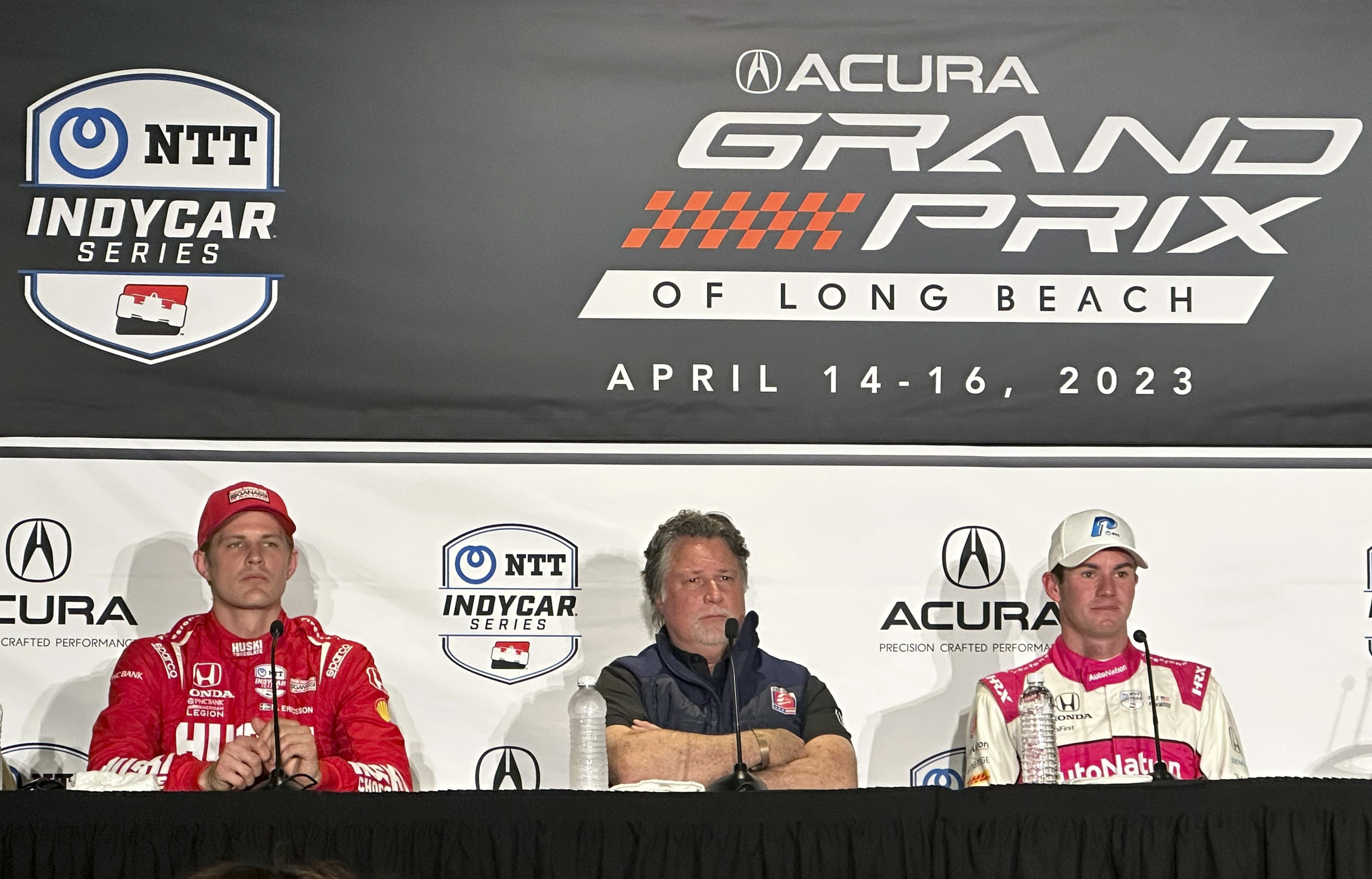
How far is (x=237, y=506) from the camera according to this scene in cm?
343

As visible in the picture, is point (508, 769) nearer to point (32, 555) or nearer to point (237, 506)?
point (237, 506)

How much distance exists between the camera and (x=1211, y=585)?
3.85 meters

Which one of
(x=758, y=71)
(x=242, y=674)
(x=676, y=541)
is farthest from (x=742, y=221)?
(x=242, y=674)

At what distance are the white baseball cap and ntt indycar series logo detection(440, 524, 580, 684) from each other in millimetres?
1134

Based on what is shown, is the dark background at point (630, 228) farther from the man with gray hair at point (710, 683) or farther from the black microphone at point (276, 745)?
the black microphone at point (276, 745)

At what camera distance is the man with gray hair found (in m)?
3.20

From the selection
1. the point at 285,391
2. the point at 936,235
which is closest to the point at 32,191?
the point at 285,391

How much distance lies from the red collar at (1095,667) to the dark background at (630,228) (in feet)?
2.10

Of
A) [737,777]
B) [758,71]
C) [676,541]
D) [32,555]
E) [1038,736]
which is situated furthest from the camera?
[758,71]

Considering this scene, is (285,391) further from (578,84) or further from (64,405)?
(578,84)

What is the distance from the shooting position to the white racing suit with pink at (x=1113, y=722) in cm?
324

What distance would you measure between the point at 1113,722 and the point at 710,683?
0.84m

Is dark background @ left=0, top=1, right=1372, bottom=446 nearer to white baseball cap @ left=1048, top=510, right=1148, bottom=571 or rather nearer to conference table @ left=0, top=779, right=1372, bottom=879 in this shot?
white baseball cap @ left=1048, top=510, right=1148, bottom=571

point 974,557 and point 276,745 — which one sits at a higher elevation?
point 974,557
